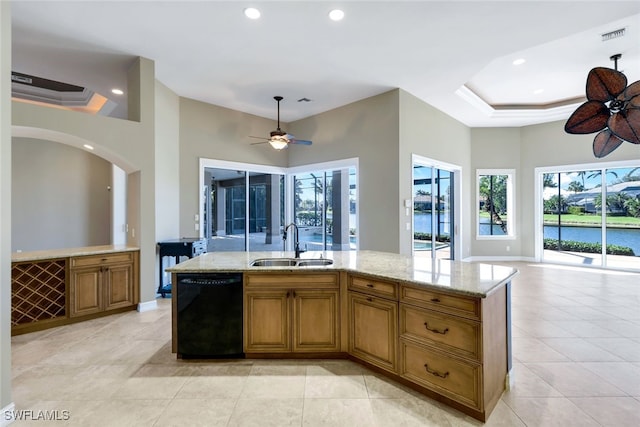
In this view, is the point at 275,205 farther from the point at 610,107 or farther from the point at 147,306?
the point at 610,107

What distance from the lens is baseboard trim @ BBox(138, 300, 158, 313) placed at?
4.25 m

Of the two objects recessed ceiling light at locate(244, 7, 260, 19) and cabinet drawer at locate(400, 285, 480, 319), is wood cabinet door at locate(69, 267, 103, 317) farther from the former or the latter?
cabinet drawer at locate(400, 285, 480, 319)

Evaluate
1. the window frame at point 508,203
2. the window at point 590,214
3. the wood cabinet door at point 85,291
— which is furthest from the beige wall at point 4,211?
the window at point 590,214

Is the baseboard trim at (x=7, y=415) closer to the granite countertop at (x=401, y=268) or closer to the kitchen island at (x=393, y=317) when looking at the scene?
the kitchen island at (x=393, y=317)

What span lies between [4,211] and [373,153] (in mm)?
4720

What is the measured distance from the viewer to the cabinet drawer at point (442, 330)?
6.55ft

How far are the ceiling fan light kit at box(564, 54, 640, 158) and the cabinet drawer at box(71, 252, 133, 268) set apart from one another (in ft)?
19.7

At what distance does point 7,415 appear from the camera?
204 centimetres

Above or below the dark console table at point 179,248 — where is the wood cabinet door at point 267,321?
below

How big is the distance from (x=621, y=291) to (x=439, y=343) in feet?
16.4

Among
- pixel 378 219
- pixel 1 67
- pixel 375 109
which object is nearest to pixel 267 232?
pixel 378 219

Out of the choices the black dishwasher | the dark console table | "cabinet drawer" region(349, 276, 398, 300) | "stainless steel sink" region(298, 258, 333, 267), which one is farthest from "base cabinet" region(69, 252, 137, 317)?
"cabinet drawer" region(349, 276, 398, 300)

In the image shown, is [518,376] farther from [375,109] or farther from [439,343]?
[375,109]

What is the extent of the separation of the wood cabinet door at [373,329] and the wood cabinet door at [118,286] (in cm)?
321
